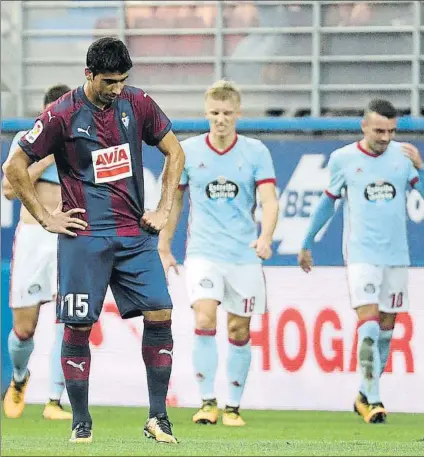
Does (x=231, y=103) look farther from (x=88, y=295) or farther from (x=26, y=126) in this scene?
(x=88, y=295)

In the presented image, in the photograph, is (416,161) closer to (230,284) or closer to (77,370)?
(230,284)

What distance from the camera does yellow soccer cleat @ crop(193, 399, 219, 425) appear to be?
9.45 m

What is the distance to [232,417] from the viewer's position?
9.49 m

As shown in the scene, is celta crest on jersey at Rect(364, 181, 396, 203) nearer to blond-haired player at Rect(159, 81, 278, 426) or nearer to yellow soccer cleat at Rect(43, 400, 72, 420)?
blond-haired player at Rect(159, 81, 278, 426)

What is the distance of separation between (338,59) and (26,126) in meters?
2.62

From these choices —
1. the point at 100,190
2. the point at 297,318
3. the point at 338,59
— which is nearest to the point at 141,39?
the point at 338,59

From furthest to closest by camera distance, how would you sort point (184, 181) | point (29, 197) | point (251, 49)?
1. point (251, 49)
2. point (184, 181)
3. point (29, 197)

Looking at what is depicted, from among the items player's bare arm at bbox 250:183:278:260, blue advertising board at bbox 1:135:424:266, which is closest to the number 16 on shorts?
player's bare arm at bbox 250:183:278:260

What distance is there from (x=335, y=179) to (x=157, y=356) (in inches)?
127

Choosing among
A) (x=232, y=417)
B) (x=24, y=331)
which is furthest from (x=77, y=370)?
(x=24, y=331)

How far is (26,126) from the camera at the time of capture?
11070 mm

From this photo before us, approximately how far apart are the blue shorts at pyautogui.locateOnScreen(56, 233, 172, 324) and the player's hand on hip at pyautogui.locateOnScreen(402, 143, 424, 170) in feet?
10.7

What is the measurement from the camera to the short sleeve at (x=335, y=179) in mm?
10039

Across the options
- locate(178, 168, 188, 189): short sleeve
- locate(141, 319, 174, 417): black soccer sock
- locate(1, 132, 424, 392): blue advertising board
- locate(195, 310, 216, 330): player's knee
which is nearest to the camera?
locate(141, 319, 174, 417): black soccer sock
